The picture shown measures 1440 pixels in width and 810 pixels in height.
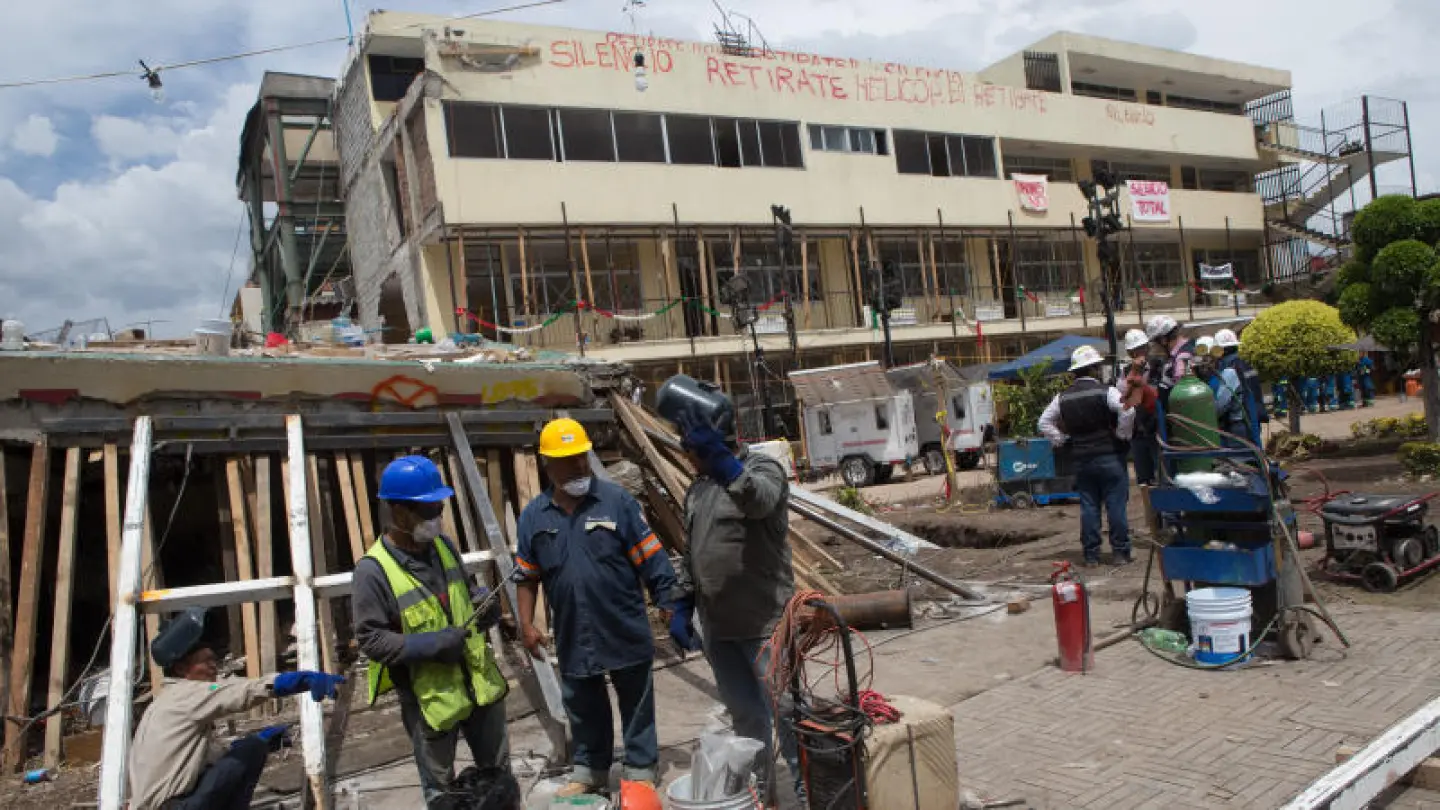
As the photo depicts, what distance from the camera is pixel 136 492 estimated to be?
576 cm

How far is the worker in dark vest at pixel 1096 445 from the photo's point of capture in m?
7.81

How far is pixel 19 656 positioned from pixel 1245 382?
8.14m

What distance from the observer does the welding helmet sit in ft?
11.2

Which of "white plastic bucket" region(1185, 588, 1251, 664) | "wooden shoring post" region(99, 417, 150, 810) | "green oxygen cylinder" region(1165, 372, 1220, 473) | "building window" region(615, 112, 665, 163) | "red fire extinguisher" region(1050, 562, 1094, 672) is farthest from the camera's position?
"building window" region(615, 112, 665, 163)

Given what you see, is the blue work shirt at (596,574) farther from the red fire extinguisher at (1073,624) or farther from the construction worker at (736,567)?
the red fire extinguisher at (1073,624)

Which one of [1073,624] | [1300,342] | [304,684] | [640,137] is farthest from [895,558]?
[640,137]

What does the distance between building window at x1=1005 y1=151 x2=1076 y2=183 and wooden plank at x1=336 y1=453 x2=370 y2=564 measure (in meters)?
28.0

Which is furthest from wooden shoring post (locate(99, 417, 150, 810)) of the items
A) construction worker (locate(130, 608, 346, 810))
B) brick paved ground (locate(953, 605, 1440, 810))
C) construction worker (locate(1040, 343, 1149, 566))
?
construction worker (locate(1040, 343, 1149, 566))

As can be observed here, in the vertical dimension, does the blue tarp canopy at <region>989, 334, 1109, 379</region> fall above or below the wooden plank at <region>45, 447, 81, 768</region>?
above

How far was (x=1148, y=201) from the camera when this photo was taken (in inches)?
1270

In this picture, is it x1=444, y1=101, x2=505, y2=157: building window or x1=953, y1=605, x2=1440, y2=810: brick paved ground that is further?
x1=444, y1=101, x2=505, y2=157: building window

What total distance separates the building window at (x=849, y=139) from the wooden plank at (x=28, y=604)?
2206 centimetres

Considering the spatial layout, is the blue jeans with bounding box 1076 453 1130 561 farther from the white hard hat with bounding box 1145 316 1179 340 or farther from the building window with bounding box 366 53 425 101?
the building window with bounding box 366 53 425 101

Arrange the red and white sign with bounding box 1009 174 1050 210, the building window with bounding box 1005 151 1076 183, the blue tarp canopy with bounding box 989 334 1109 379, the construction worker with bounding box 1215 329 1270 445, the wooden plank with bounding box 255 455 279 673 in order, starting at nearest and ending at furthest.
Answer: the construction worker with bounding box 1215 329 1270 445 < the wooden plank with bounding box 255 455 279 673 < the blue tarp canopy with bounding box 989 334 1109 379 < the red and white sign with bounding box 1009 174 1050 210 < the building window with bounding box 1005 151 1076 183
